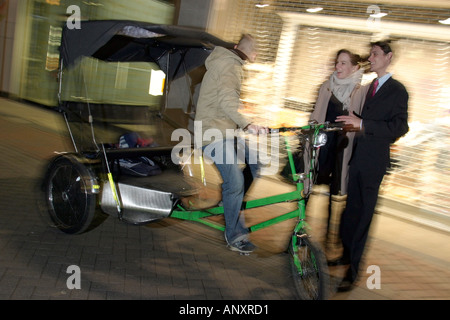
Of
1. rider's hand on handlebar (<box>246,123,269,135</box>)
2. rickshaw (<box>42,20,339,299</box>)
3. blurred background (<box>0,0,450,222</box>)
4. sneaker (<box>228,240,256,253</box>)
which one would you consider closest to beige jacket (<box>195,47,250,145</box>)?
rider's hand on handlebar (<box>246,123,269,135</box>)

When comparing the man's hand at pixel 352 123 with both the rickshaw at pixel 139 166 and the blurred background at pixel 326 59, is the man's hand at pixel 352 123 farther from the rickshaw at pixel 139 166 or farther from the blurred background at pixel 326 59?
the blurred background at pixel 326 59

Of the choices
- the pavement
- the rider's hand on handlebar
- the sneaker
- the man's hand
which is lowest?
the pavement

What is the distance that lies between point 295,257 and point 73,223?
2.14 m

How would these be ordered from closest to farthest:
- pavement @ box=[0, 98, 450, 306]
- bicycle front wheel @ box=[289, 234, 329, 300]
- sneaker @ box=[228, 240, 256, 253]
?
bicycle front wheel @ box=[289, 234, 329, 300], pavement @ box=[0, 98, 450, 306], sneaker @ box=[228, 240, 256, 253]

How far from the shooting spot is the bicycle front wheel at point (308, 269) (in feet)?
11.4

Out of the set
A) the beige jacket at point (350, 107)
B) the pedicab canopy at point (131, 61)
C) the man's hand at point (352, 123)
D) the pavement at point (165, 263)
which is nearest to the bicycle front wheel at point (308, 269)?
the pavement at point (165, 263)

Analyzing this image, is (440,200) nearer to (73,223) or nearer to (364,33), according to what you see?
(364,33)

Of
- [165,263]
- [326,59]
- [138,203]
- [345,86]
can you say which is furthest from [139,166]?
[326,59]

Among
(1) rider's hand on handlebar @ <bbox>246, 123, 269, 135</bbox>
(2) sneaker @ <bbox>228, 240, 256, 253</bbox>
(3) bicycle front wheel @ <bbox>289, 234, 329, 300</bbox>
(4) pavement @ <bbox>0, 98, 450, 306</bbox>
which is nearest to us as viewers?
(3) bicycle front wheel @ <bbox>289, 234, 329, 300</bbox>

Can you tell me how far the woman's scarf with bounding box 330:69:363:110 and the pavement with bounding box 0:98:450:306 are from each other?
5.31 ft

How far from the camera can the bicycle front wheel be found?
3.49 meters

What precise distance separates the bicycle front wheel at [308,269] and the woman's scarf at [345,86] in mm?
1404

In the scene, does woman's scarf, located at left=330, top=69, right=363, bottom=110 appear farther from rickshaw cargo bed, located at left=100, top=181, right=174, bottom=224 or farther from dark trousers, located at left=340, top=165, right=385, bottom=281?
rickshaw cargo bed, located at left=100, top=181, right=174, bottom=224

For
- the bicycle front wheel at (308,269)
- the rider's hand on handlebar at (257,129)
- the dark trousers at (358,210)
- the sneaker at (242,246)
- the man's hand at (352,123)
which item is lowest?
the sneaker at (242,246)
